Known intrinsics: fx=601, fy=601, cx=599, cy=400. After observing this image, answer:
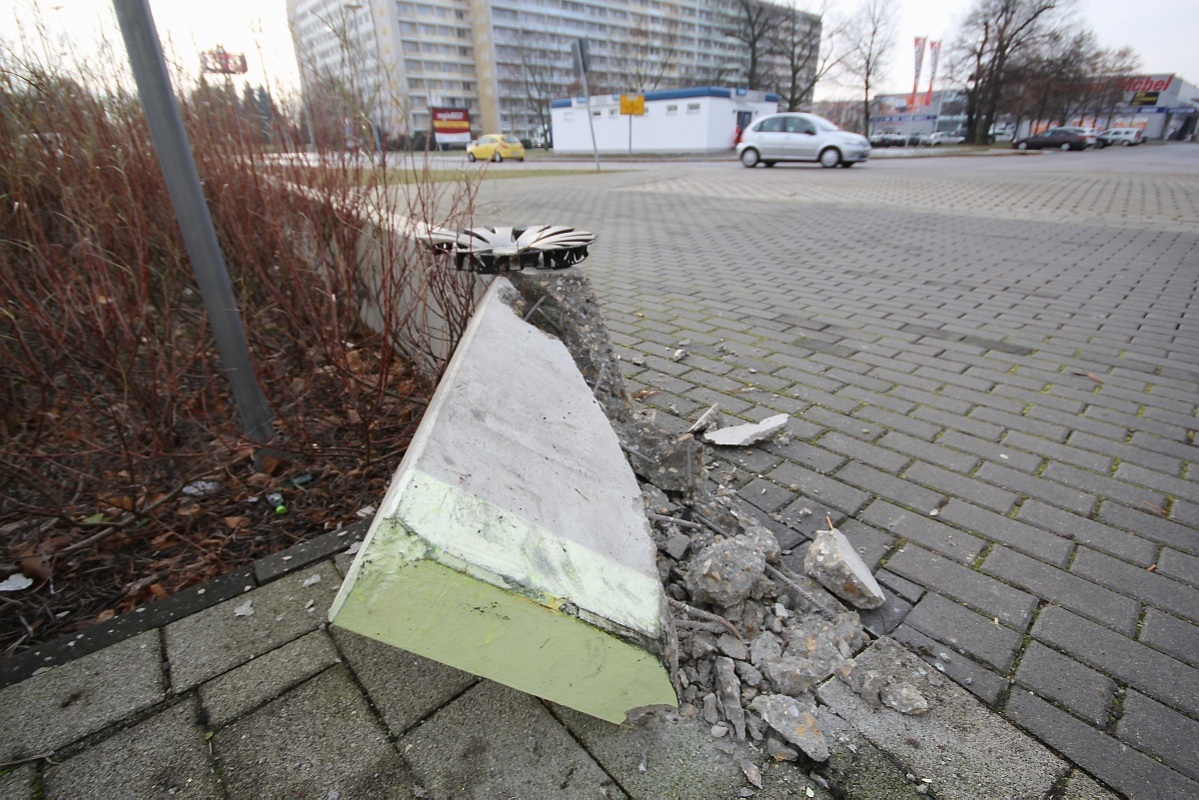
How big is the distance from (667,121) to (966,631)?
3783cm

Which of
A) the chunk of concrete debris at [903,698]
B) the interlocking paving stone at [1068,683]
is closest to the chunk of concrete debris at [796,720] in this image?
the chunk of concrete debris at [903,698]

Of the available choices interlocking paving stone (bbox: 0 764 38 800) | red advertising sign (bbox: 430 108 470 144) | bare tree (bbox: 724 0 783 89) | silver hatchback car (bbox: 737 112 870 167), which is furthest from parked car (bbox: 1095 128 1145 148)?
interlocking paving stone (bbox: 0 764 38 800)

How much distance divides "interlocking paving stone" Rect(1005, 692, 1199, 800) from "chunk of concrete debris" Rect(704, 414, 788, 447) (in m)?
1.51

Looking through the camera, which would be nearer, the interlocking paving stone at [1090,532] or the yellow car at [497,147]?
the interlocking paving stone at [1090,532]

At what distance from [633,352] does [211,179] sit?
9.07 ft

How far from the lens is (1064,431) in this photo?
3096 millimetres

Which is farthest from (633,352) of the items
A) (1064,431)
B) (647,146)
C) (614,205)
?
(647,146)

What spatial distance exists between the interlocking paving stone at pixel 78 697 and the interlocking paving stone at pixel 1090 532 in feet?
10.2

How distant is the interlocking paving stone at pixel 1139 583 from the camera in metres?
2.00

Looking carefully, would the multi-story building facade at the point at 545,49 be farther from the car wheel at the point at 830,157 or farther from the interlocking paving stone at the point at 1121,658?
the interlocking paving stone at the point at 1121,658

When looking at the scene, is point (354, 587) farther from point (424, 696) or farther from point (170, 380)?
point (170, 380)

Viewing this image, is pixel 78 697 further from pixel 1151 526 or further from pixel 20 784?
pixel 1151 526

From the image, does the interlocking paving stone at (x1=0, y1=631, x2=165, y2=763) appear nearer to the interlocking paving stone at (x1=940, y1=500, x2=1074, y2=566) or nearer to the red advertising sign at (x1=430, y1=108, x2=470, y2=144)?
the interlocking paving stone at (x1=940, y1=500, x2=1074, y2=566)

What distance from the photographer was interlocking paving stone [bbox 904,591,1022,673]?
71.8 inches
